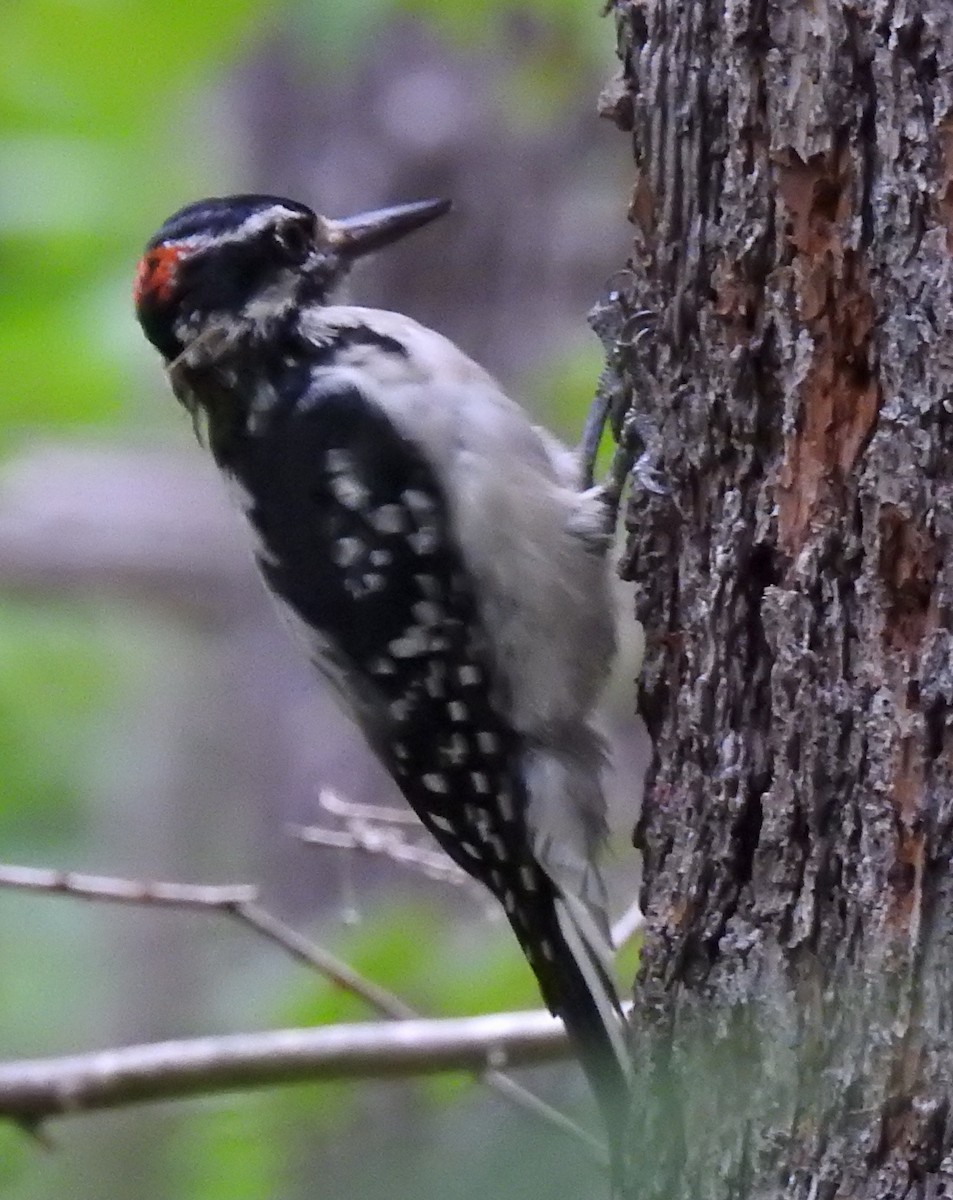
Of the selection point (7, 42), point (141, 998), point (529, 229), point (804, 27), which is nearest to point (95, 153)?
point (7, 42)

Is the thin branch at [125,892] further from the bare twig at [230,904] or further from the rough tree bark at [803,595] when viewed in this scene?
the rough tree bark at [803,595]

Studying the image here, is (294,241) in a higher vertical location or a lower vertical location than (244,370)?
higher

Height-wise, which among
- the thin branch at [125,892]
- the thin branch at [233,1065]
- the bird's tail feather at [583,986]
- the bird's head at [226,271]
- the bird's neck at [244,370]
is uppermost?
the bird's head at [226,271]

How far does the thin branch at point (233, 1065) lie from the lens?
2.53 metres

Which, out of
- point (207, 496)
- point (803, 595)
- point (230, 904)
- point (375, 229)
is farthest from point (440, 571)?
point (207, 496)

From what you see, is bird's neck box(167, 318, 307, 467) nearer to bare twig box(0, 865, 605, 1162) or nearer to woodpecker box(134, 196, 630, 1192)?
woodpecker box(134, 196, 630, 1192)

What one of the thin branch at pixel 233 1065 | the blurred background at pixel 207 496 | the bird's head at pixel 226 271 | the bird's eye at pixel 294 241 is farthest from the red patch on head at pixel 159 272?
the thin branch at pixel 233 1065

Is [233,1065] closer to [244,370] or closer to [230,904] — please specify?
[230,904]

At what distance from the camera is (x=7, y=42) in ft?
15.2

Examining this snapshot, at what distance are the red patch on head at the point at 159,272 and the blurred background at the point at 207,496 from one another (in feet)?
3.38

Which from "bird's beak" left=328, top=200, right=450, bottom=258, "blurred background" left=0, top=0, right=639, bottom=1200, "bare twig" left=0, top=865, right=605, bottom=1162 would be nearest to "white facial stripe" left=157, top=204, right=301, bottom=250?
"bird's beak" left=328, top=200, right=450, bottom=258

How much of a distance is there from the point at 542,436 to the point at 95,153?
2.50 m

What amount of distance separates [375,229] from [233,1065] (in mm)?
1403

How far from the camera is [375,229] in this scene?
306cm
